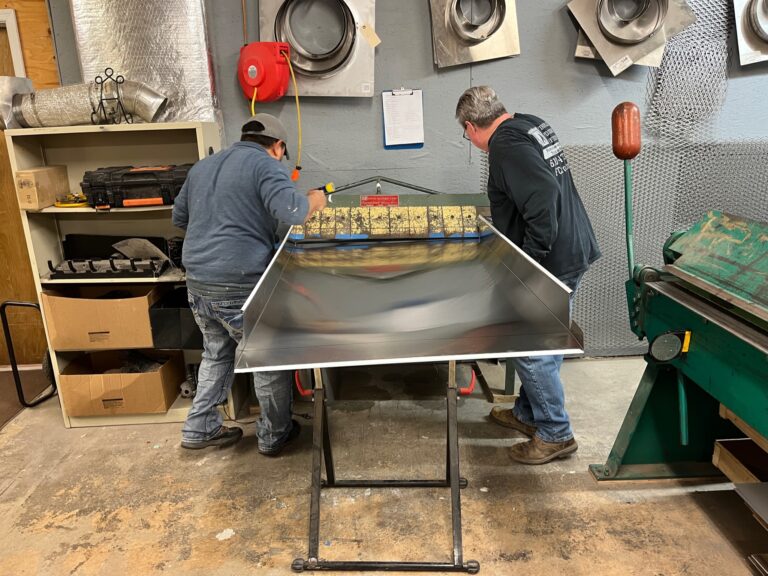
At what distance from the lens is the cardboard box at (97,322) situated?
97.7 inches

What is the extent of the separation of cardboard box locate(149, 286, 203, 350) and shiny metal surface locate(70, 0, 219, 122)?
903 millimetres

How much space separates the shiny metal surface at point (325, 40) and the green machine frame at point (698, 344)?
5.05 ft

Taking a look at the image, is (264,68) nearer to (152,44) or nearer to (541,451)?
(152,44)

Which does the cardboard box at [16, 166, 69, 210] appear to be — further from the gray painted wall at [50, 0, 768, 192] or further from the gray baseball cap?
the gray baseball cap

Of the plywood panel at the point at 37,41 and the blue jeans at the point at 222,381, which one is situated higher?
the plywood panel at the point at 37,41

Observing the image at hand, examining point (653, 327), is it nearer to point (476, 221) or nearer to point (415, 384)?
point (476, 221)

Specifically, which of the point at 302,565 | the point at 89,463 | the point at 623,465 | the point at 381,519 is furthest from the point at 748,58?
the point at 89,463

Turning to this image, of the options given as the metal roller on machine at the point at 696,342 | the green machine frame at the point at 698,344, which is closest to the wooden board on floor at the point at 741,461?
the metal roller on machine at the point at 696,342

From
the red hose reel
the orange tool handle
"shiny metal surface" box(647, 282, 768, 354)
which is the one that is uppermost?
the red hose reel

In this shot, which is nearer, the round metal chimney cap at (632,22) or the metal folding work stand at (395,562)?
the metal folding work stand at (395,562)

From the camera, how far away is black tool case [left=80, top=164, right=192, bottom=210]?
2395 mm

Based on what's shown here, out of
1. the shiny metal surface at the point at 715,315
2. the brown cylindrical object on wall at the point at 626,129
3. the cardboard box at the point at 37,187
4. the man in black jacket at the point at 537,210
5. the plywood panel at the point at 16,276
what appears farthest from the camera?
the plywood panel at the point at 16,276

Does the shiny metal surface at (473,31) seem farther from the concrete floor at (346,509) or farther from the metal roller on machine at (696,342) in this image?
the concrete floor at (346,509)

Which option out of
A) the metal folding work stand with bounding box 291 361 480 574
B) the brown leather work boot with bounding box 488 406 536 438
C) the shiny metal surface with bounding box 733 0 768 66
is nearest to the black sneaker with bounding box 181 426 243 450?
the metal folding work stand with bounding box 291 361 480 574
